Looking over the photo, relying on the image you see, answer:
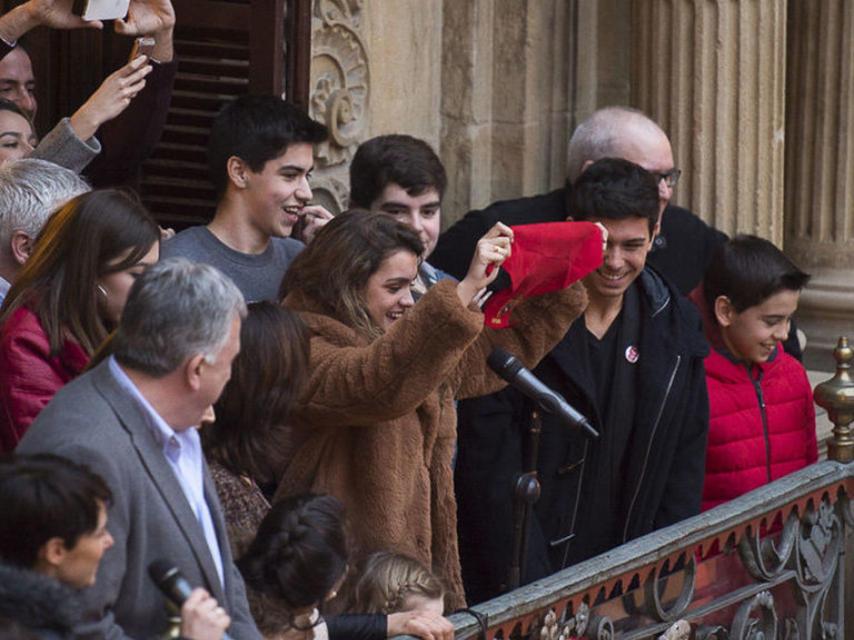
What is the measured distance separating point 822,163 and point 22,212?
497 cm

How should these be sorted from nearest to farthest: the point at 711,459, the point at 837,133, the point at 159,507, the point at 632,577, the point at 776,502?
the point at 159,507, the point at 632,577, the point at 776,502, the point at 711,459, the point at 837,133

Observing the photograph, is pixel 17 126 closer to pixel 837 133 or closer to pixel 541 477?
pixel 541 477

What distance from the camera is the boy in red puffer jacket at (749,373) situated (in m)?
6.36

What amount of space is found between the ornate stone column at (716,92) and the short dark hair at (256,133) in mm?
2608

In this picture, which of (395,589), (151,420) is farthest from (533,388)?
(151,420)

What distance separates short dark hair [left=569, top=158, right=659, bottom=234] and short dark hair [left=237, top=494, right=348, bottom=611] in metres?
1.79

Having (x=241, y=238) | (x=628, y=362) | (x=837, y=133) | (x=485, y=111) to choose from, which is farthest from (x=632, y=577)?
(x=837, y=133)

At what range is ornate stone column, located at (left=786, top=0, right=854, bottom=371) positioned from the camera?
905 centimetres

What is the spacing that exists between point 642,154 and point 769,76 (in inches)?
72.0

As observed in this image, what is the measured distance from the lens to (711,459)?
6.44 metres

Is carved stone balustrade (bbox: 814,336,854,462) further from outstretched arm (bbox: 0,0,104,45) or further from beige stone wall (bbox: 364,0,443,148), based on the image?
outstretched arm (bbox: 0,0,104,45)

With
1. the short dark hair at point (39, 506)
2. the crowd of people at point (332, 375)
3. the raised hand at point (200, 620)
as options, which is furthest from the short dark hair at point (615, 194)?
the short dark hair at point (39, 506)

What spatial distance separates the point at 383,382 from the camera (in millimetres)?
4895

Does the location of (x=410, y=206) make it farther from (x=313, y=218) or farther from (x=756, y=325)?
(x=756, y=325)
